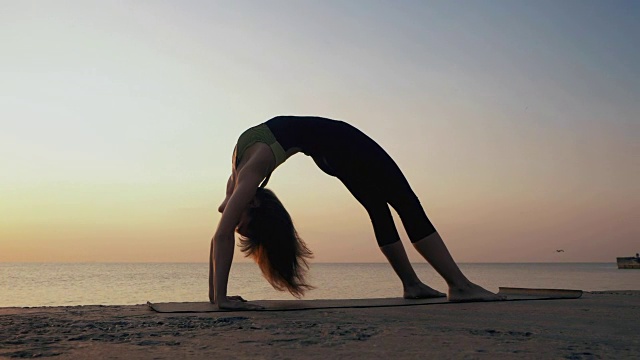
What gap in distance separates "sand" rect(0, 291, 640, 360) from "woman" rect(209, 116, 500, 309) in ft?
→ 2.34

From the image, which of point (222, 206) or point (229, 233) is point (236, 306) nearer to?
point (229, 233)

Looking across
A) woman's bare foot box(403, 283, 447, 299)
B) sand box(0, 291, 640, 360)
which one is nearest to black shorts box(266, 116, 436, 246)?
woman's bare foot box(403, 283, 447, 299)

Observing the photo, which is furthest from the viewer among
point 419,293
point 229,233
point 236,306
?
point 419,293

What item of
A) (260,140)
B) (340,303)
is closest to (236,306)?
(340,303)

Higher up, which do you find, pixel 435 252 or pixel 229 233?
pixel 229 233

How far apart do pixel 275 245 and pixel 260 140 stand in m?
0.81

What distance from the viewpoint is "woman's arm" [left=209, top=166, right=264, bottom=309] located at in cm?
355

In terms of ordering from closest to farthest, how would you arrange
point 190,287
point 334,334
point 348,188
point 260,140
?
point 334,334 < point 260,140 < point 348,188 < point 190,287

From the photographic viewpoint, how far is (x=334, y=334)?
2.31 meters

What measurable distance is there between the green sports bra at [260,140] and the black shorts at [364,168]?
Answer: 92 millimetres

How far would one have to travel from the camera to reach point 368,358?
1.77 metres

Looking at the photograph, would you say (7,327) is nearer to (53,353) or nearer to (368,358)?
(53,353)

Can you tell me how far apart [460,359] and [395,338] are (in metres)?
0.48

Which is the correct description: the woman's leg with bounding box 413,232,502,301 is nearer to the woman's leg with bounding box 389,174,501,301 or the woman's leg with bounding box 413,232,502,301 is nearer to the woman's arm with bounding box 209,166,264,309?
the woman's leg with bounding box 389,174,501,301
